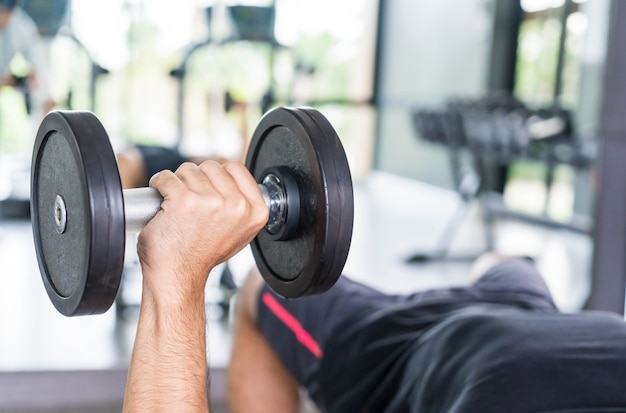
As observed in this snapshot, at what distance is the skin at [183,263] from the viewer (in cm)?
82

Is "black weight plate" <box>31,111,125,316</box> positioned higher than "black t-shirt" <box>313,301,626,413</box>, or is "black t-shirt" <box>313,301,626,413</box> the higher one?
"black weight plate" <box>31,111,125,316</box>

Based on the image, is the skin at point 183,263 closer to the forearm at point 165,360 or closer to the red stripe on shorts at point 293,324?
the forearm at point 165,360

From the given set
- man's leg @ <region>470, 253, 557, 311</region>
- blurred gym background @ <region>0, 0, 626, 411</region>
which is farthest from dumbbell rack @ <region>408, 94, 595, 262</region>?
man's leg @ <region>470, 253, 557, 311</region>

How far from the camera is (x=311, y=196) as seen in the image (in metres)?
0.92

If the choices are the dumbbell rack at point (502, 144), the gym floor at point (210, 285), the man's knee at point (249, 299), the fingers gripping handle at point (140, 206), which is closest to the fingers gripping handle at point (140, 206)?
the fingers gripping handle at point (140, 206)

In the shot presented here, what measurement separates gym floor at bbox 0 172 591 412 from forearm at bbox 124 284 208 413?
188 mm

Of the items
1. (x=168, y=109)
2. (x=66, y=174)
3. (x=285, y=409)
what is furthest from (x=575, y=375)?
(x=168, y=109)

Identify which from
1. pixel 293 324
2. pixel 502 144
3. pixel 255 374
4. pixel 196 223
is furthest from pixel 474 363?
pixel 502 144

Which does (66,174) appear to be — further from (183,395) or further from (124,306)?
(124,306)

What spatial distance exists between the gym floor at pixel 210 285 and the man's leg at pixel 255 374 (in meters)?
0.27

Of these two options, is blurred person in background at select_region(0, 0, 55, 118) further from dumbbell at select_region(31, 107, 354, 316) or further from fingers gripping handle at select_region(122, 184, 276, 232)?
fingers gripping handle at select_region(122, 184, 276, 232)

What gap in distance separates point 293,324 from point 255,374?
195 mm

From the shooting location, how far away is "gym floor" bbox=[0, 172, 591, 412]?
201 cm

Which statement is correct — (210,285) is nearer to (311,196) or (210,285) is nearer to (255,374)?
(255,374)
